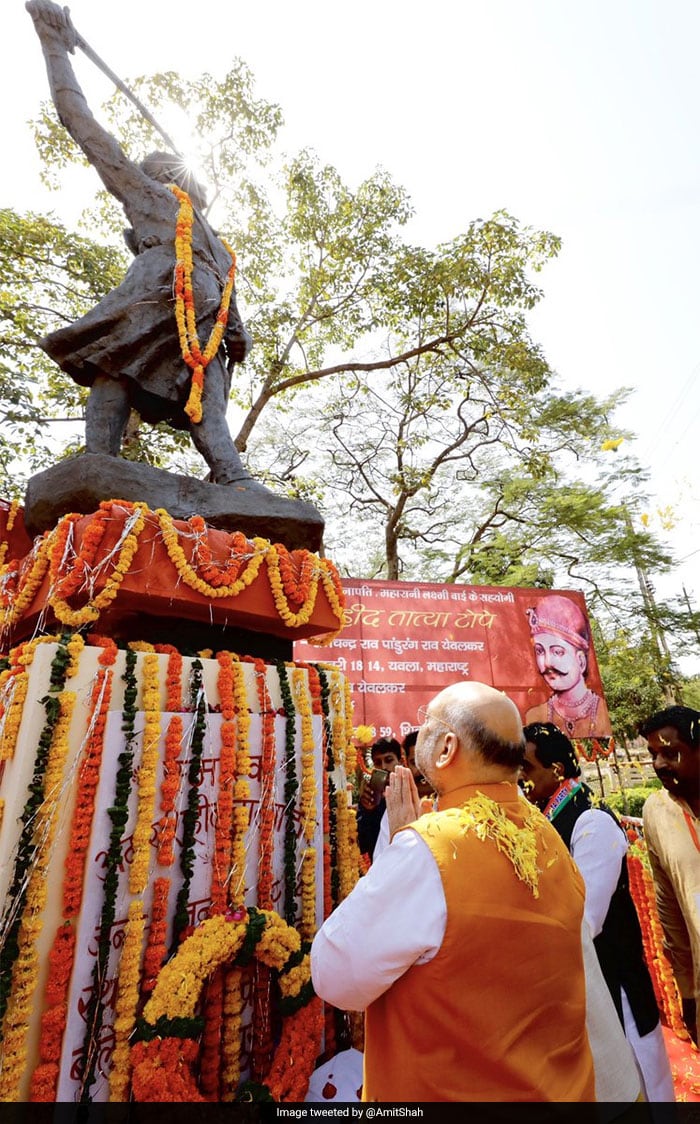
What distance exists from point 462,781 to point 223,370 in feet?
9.43

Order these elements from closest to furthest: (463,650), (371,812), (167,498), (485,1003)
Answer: (485,1003)
(167,498)
(371,812)
(463,650)

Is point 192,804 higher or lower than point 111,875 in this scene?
higher

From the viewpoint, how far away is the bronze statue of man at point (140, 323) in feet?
9.77

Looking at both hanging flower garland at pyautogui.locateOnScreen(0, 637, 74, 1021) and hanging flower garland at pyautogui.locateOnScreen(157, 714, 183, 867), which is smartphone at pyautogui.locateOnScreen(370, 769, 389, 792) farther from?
hanging flower garland at pyautogui.locateOnScreen(0, 637, 74, 1021)

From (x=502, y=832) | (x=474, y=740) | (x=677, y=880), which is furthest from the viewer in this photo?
(x=677, y=880)

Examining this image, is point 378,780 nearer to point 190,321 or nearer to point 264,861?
point 264,861

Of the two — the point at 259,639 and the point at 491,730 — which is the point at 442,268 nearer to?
the point at 259,639

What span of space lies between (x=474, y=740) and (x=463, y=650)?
7330 millimetres

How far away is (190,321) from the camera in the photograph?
3131 millimetres

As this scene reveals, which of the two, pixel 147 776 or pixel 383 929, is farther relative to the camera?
pixel 147 776

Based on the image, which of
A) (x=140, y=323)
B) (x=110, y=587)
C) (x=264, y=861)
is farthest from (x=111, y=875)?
(x=140, y=323)

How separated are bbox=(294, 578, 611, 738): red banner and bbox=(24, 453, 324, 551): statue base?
17.4 ft

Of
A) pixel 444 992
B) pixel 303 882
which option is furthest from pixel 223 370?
pixel 444 992

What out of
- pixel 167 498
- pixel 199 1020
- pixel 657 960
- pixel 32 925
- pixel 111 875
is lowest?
pixel 657 960
